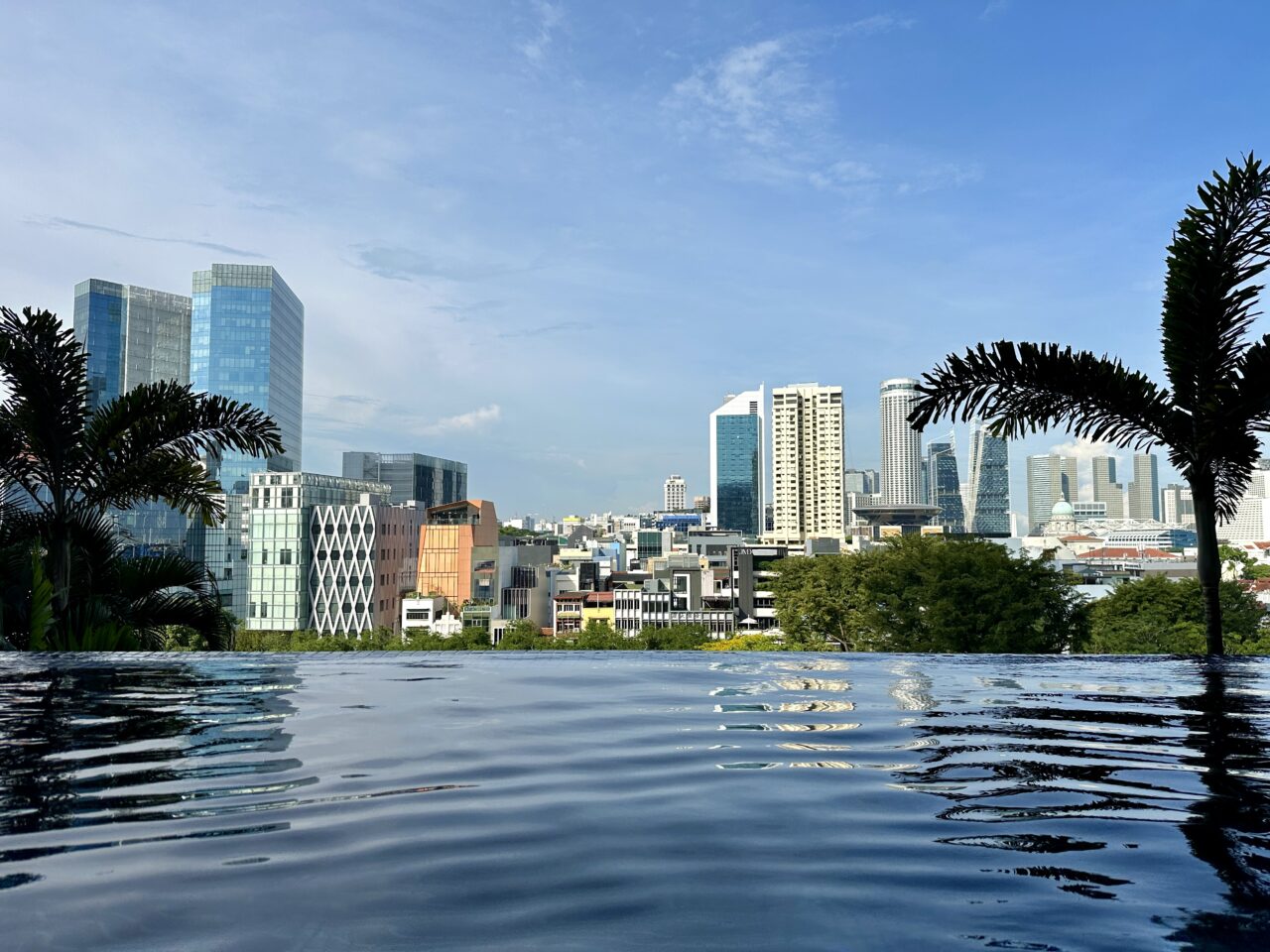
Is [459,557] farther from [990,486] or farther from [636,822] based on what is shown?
[990,486]

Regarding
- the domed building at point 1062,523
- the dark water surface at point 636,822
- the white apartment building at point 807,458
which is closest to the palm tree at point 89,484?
A: the dark water surface at point 636,822

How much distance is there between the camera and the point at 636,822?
1.74 metres

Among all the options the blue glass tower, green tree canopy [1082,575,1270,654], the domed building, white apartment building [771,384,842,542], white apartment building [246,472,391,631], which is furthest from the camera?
the domed building

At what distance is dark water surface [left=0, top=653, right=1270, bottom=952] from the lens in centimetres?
122

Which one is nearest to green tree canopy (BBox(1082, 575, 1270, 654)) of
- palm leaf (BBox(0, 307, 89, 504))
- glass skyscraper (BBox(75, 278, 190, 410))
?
palm leaf (BBox(0, 307, 89, 504))

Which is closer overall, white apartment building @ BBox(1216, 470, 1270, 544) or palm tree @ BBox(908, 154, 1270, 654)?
palm tree @ BBox(908, 154, 1270, 654)

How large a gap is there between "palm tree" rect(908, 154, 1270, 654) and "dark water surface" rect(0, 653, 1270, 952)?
10.9ft

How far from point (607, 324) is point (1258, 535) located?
127735 mm

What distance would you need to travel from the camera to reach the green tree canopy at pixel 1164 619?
2517 centimetres

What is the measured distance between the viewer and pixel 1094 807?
1.86 meters

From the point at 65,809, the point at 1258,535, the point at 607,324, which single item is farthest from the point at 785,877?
the point at 1258,535

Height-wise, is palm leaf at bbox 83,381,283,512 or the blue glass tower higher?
the blue glass tower

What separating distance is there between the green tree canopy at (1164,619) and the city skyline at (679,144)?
932 centimetres

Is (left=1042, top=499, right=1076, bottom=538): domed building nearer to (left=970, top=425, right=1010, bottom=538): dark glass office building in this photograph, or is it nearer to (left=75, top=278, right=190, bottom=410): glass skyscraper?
(left=970, top=425, right=1010, bottom=538): dark glass office building
